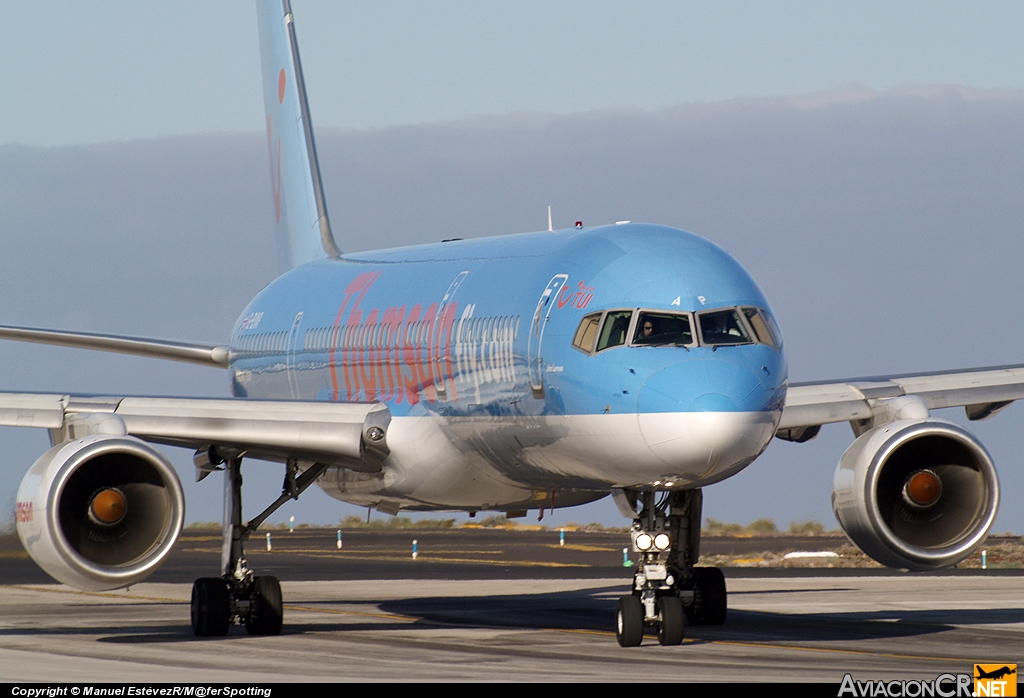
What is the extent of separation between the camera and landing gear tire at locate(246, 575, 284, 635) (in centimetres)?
2362

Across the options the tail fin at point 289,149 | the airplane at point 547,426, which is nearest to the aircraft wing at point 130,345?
the airplane at point 547,426

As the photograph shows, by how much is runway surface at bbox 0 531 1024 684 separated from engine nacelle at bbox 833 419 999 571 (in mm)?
1189

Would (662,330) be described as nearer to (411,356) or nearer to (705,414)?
(705,414)

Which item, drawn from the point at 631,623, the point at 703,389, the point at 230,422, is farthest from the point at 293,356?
the point at 703,389

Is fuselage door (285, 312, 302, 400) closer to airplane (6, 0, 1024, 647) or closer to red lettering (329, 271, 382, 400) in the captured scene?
red lettering (329, 271, 382, 400)

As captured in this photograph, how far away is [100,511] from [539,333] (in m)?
5.53

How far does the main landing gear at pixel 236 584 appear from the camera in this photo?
76.9ft

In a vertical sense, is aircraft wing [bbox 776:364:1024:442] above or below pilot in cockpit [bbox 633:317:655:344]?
below

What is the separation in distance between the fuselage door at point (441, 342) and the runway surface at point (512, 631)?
10.7 feet

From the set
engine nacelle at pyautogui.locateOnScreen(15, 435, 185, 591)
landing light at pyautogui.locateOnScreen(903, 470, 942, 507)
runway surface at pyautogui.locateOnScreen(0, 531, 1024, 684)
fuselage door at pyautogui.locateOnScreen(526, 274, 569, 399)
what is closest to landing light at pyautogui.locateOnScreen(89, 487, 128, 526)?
engine nacelle at pyautogui.locateOnScreen(15, 435, 185, 591)

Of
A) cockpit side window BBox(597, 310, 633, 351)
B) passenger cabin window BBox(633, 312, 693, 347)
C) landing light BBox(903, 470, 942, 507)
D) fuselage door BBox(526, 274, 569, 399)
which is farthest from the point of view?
landing light BBox(903, 470, 942, 507)

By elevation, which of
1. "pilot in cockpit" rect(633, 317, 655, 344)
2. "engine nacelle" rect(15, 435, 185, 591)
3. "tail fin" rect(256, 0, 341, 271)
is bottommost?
"engine nacelle" rect(15, 435, 185, 591)

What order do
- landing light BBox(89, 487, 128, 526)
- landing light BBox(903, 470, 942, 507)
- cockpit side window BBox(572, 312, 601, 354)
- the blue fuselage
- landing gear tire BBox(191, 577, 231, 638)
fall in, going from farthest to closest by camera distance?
landing gear tire BBox(191, 577, 231, 638) → landing light BBox(903, 470, 942, 507) → landing light BBox(89, 487, 128, 526) → cockpit side window BBox(572, 312, 601, 354) → the blue fuselage

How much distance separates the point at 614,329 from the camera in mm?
19312
